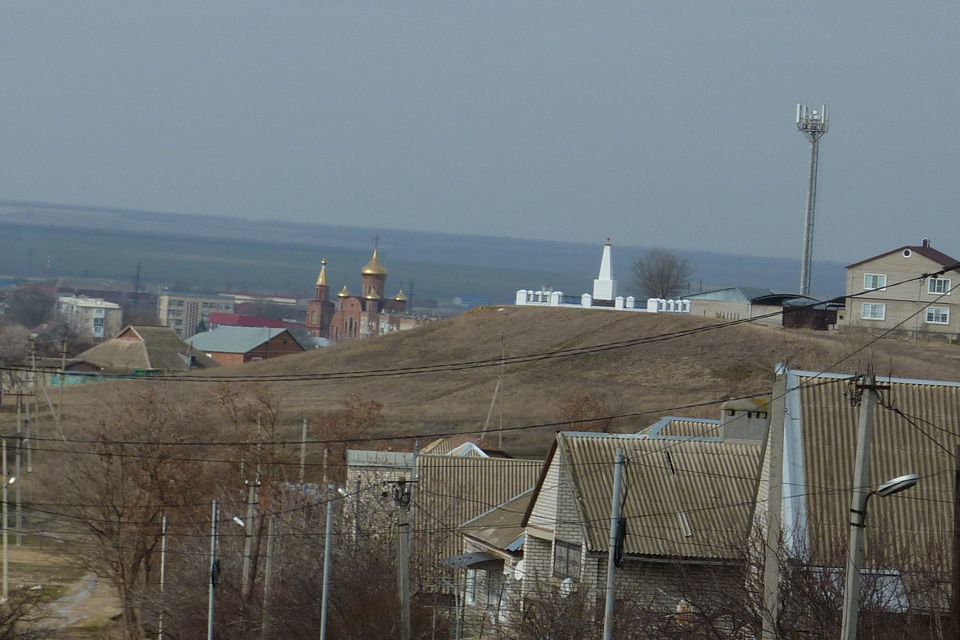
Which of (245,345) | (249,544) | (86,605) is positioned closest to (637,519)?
(249,544)

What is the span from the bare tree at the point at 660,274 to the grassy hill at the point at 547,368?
2080 inches

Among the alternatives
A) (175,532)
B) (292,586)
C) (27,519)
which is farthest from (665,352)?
(292,586)

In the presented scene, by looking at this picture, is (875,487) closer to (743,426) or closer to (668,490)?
(668,490)

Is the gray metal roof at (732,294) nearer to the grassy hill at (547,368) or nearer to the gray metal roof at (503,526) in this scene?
the grassy hill at (547,368)

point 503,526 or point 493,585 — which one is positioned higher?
point 503,526

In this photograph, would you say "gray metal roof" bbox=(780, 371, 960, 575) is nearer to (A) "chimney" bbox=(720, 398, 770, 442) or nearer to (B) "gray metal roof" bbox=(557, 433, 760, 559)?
(B) "gray metal roof" bbox=(557, 433, 760, 559)

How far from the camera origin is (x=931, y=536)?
835 inches

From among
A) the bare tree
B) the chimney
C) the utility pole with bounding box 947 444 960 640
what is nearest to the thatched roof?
the bare tree

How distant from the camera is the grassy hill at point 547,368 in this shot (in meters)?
75.6

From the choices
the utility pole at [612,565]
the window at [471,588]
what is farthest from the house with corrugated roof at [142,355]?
the utility pole at [612,565]

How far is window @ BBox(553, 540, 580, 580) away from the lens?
27.6 m

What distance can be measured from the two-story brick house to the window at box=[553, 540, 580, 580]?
70389mm

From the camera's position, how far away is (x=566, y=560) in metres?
28.0

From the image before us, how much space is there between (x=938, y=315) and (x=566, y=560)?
243ft
